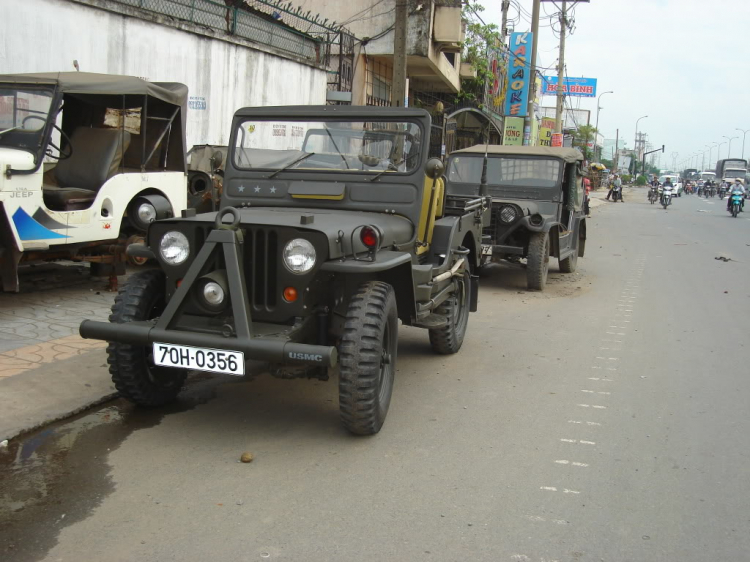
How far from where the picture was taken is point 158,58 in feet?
37.4

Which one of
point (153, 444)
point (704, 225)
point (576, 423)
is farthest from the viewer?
point (704, 225)

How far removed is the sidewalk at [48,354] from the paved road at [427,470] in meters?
0.24

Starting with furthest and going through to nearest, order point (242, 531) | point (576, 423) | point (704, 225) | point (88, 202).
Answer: point (704, 225)
point (88, 202)
point (576, 423)
point (242, 531)

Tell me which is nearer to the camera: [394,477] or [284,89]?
[394,477]

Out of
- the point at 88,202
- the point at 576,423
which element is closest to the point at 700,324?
the point at 576,423

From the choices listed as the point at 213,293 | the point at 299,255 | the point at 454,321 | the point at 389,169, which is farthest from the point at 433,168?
the point at 213,293

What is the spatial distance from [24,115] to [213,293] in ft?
13.6

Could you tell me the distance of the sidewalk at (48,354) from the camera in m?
4.42

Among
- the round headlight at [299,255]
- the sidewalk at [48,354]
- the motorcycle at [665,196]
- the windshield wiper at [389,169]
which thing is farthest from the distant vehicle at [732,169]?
the round headlight at [299,255]

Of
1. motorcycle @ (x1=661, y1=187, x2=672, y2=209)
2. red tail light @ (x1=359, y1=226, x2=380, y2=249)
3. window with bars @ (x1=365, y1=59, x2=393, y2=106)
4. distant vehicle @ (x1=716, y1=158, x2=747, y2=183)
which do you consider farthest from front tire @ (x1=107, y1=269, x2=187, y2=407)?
distant vehicle @ (x1=716, y1=158, x2=747, y2=183)

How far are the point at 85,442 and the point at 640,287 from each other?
8357mm

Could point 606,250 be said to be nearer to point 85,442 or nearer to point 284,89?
point 284,89

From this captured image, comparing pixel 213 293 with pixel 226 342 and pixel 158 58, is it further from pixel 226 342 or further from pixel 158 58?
pixel 158 58

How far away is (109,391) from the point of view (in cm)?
478
